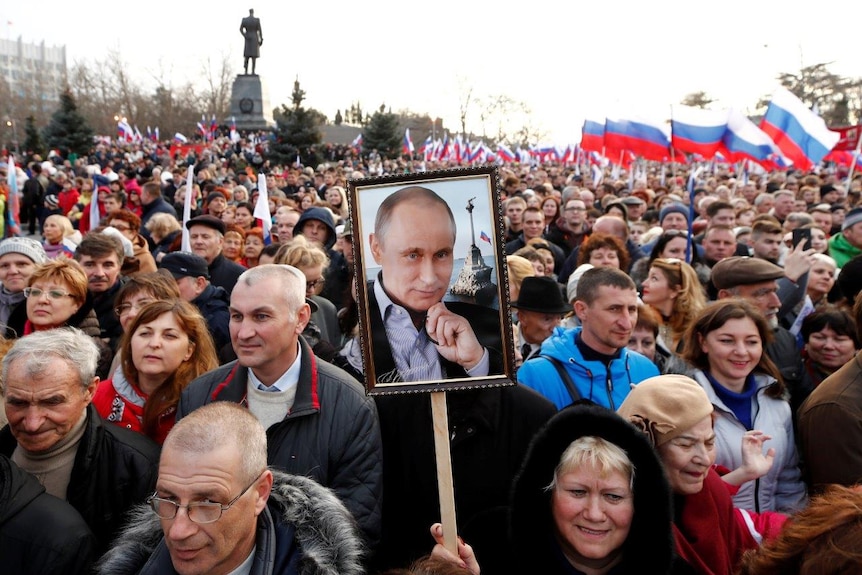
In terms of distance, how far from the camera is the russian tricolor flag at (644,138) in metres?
15.0

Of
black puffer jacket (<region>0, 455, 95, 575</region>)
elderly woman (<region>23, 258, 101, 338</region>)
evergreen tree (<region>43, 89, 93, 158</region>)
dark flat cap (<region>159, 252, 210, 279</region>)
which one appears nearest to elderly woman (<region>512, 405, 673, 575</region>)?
black puffer jacket (<region>0, 455, 95, 575</region>)

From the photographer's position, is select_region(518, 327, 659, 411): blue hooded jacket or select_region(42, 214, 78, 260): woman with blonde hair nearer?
select_region(518, 327, 659, 411): blue hooded jacket

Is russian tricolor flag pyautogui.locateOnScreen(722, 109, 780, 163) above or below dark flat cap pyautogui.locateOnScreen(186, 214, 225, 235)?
above

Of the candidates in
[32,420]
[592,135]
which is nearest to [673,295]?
[32,420]

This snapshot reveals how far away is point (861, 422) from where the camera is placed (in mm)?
2877

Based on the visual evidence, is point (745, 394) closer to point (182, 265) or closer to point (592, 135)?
point (182, 265)

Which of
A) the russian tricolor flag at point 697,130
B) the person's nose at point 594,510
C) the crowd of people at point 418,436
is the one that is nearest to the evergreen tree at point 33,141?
the russian tricolor flag at point 697,130

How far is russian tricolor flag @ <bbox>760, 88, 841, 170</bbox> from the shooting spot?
40.0ft

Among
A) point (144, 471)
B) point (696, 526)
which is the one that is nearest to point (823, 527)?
point (696, 526)

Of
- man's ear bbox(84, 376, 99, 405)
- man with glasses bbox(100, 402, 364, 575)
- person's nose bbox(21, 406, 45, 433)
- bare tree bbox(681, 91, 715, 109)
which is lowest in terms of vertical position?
man with glasses bbox(100, 402, 364, 575)

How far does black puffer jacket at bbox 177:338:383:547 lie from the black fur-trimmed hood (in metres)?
0.45

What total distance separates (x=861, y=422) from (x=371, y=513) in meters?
2.02

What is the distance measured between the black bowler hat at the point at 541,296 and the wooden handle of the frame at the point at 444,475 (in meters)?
2.13

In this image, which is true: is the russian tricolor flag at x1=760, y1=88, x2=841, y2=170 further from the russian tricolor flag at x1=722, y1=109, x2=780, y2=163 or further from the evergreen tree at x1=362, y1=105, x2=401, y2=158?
the evergreen tree at x1=362, y1=105, x2=401, y2=158
